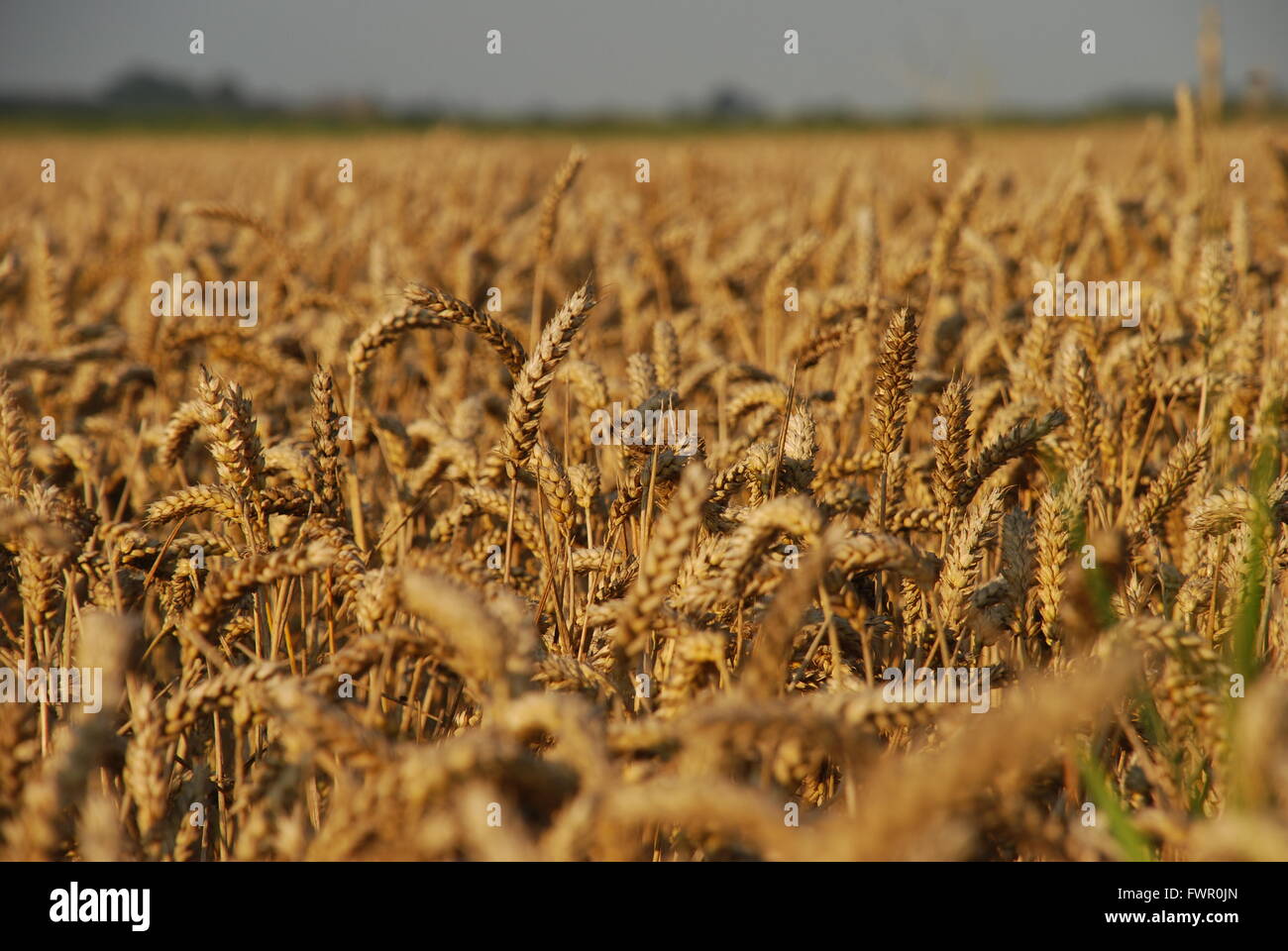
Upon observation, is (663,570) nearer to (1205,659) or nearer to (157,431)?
(1205,659)

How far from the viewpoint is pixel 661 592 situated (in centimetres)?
151

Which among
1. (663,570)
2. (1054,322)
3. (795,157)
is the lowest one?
(663,570)

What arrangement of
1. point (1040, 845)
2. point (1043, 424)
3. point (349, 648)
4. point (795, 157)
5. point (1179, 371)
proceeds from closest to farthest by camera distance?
point (1040, 845)
point (349, 648)
point (1043, 424)
point (1179, 371)
point (795, 157)

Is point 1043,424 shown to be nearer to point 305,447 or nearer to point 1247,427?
point 1247,427

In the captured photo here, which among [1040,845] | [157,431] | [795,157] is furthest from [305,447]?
[795,157]

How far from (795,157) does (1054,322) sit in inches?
685

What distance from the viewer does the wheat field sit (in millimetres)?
1226

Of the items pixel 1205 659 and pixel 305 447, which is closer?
pixel 1205 659

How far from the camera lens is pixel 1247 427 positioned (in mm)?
3203

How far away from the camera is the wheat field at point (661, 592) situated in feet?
4.02
